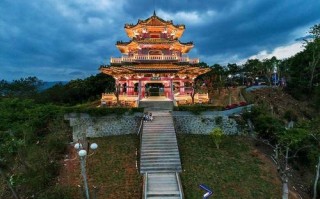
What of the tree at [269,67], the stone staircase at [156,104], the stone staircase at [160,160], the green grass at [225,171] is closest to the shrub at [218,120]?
the green grass at [225,171]

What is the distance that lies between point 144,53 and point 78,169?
15724 mm

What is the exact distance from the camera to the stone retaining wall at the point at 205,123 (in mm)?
24891

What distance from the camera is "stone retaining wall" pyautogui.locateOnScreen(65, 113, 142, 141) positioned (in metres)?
24.3

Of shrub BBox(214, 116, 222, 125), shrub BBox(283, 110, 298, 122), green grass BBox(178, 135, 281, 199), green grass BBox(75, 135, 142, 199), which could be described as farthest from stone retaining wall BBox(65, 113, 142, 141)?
shrub BBox(283, 110, 298, 122)

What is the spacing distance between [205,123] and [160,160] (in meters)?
6.61

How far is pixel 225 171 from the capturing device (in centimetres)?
1917

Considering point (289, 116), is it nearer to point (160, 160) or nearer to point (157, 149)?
point (157, 149)

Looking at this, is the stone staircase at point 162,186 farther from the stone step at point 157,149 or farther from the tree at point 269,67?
the tree at point 269,67

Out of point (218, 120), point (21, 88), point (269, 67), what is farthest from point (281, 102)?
point (21, 88)

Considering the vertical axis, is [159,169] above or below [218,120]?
below

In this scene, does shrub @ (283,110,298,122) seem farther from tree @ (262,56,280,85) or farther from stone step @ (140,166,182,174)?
stone step @ (140,166,182,174)

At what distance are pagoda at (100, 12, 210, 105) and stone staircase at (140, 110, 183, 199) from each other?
18.5 ft

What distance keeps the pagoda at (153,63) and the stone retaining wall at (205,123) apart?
4.91 meters

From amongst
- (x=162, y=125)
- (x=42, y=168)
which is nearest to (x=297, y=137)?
(x=162, y=125)
